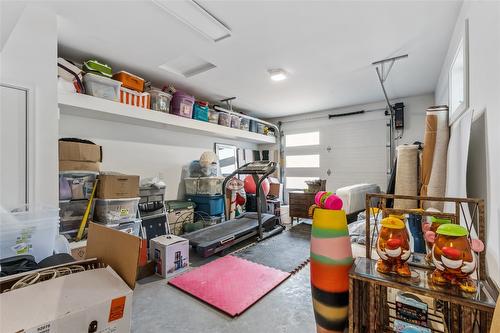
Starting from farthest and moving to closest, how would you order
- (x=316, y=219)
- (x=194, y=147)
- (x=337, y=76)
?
(x=194, y=147)
(x=337, y=76)
(x=316, y=219)

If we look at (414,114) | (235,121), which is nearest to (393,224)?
(235,121)

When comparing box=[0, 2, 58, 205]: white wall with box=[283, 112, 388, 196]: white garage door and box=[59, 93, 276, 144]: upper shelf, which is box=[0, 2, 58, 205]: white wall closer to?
box=[59, 93, 276, 144]: upper shelf

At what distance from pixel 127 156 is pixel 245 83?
2235 mm

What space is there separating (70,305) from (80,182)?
6.97 ft

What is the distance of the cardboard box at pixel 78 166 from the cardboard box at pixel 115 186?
12 cm

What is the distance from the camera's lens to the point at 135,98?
317 centimetres

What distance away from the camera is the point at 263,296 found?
2.04 m

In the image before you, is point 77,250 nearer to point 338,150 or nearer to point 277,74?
point 277,74

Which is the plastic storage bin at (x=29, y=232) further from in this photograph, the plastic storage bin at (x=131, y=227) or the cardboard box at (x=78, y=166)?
the plastic storage bin at (x=131, y=227)

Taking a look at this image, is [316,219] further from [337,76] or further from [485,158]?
[337,76]

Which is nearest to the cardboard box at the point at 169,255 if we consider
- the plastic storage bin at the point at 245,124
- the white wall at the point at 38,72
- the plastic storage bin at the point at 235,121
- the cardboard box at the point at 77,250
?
the cardboard box at the point at 77,250

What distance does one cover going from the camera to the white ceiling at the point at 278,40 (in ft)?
6.56

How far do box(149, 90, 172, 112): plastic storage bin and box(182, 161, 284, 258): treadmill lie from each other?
5.08ft

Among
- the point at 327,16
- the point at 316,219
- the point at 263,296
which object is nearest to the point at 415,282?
the point at 316,219
